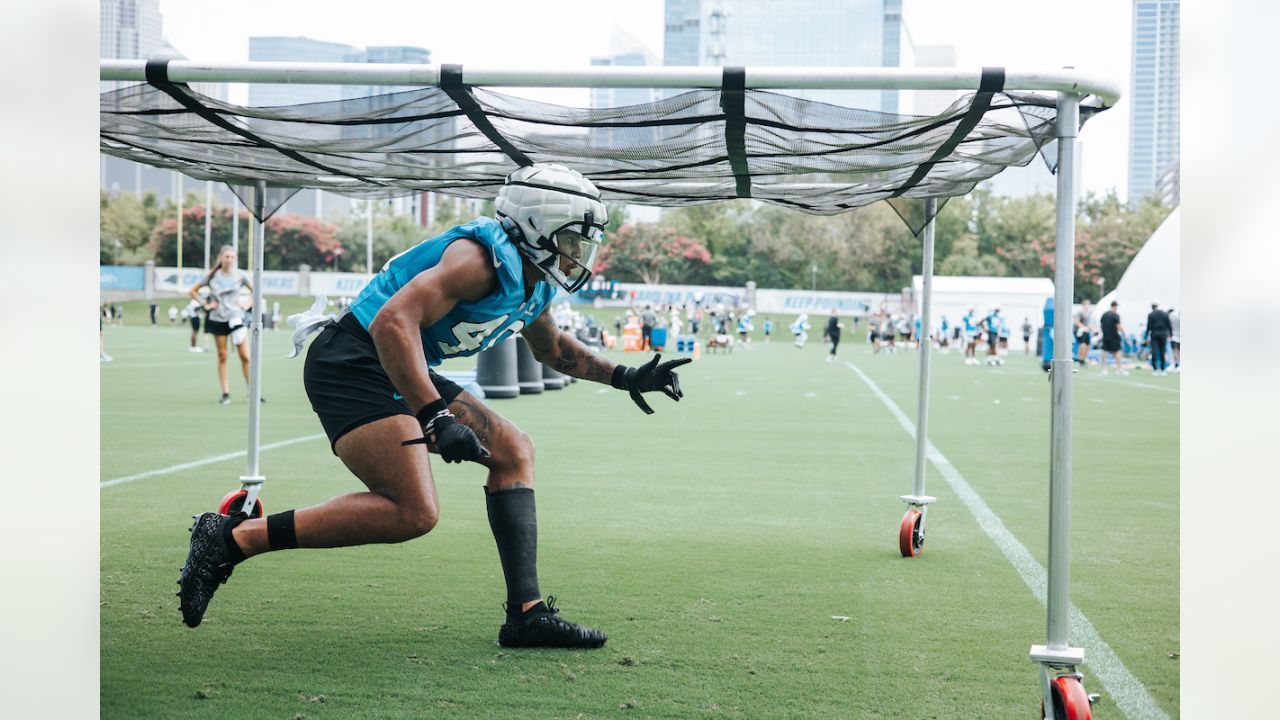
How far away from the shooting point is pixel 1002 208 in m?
83.8

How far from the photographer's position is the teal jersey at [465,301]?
13.0ft

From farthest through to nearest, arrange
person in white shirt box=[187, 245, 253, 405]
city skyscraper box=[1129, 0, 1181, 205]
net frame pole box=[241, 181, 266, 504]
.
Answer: city skyscraper box=[1129, 0, 1181, 205] → person in white shirt box=[187, 245, 253, 405] → net frame pole box=[241, 181, 266, 504]

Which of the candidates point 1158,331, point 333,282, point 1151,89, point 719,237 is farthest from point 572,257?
point 1151,89

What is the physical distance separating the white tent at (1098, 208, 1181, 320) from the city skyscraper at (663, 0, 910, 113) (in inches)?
3694

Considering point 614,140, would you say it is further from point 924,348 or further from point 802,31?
point 802,31

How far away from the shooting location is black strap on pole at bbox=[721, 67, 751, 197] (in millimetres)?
3717

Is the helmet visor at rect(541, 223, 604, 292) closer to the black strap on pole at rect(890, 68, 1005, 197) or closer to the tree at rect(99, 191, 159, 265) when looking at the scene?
the black strap on pole at rect(890, 68, 1005, 197)

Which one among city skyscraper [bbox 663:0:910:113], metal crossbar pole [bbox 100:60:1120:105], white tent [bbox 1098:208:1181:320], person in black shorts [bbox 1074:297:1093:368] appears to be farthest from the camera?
city skyscraper [bbox 663:0:910:113]

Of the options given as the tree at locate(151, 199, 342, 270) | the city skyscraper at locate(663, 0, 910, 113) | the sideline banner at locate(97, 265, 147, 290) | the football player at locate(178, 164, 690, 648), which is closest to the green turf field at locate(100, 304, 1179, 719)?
the football player at locate(178, 164, 690, 648)

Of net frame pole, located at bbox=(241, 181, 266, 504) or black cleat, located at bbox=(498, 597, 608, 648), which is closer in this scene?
black cleat, located at bbox=(498, 597, 608, 648)
